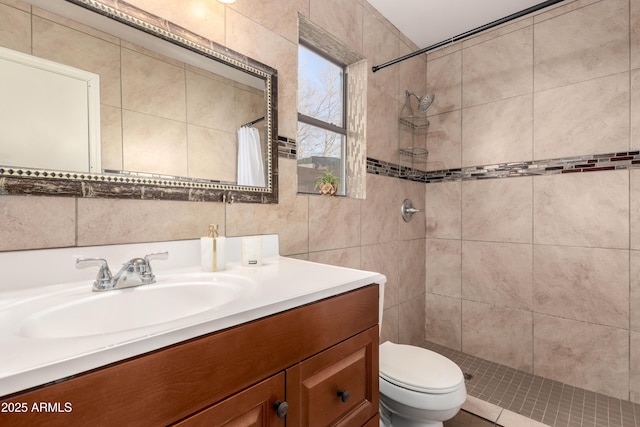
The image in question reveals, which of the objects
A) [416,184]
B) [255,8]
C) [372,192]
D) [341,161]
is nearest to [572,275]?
[416,184]

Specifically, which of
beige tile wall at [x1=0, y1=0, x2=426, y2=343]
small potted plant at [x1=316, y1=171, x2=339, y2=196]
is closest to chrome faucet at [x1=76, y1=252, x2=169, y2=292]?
beige tile wall at [x1=0, y1=0, x2=426, y2=343]

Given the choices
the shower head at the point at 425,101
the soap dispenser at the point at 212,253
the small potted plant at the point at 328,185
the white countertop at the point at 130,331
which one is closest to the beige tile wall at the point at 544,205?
the shower head at the point at 425,101

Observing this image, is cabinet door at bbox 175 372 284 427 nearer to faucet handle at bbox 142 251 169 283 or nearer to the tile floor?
faucet handle at bbox 142 251 169 283

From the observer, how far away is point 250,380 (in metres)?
0.65

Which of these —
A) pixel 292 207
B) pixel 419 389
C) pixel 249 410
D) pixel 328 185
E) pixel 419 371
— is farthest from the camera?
pixel 328 185

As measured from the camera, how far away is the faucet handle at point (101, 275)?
792 millimetres

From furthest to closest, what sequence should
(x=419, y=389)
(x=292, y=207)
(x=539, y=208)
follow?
(x=539, y=208) → (x=292, y=207) → (x=419, y=389)

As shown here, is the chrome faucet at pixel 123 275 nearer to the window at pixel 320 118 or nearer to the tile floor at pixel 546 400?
the window at pixel 320 118

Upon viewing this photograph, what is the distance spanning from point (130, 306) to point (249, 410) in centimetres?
43

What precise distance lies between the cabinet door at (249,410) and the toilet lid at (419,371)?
2.73 ft

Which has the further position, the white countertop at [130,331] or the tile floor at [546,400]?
the tile floor at [546,400]

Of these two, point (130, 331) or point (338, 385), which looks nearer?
point (130, 331)

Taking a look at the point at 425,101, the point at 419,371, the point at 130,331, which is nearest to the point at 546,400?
the point at 419,371

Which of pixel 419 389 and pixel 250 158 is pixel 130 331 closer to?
pixel 250 158
